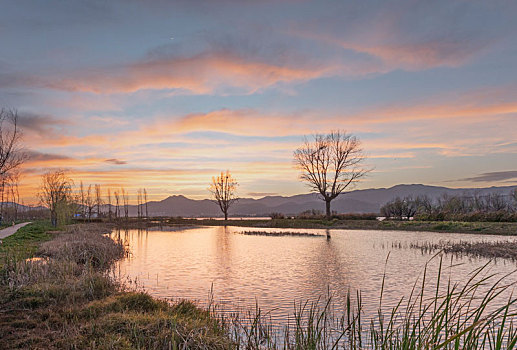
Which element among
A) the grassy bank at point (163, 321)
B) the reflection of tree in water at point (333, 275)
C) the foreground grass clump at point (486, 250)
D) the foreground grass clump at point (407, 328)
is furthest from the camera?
the foreground grass clump at point (486, 250)

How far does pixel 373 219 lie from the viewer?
146ft

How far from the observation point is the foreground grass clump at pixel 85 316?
18.7 feet

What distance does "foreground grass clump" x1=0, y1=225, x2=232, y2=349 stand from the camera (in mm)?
5707

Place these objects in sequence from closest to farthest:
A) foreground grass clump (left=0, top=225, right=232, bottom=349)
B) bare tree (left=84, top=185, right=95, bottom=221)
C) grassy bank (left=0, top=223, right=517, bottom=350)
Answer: grassy bank (left=0, top=223, right=517, bottom=350) < foreground grass clump (left=0, top=225, right=232, bottom=349) < bare tree (left=84, top=185, right=95, bottom=221)

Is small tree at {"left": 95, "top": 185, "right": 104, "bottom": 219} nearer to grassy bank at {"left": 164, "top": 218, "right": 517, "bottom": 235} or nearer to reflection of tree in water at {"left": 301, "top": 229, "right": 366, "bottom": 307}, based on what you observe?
grassy bank at {"left": 164, "top": 218, "right": 517, "bottom": 235}

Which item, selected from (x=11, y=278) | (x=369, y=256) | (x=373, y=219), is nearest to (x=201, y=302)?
(x=11, y=278)

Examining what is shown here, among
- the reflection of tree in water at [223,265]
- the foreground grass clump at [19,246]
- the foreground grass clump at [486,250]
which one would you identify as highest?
the foreground grass clump at [19,246]

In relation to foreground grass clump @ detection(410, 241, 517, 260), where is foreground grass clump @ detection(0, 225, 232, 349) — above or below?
above

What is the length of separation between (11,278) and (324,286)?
8.96 metres

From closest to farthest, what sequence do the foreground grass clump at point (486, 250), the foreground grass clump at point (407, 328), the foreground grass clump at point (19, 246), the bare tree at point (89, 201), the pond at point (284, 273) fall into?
the foreground grass clump at point (407, 328)
the pond at point (284, 273)
the foreground grass clump at point (19, 246)
the foreground grass clump at point (486, 250)
the bare tree at point (89, 201)

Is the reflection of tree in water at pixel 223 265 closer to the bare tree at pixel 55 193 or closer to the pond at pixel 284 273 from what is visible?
the pond at pixel 284 273

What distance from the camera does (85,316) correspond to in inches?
285

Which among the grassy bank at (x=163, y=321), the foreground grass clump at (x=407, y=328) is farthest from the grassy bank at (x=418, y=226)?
the grassy bank at (x=163, y=321)

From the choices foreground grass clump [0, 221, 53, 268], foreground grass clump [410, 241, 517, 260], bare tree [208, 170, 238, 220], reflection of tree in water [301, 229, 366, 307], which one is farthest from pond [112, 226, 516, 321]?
bare tree [208, 170, 238, 220]
